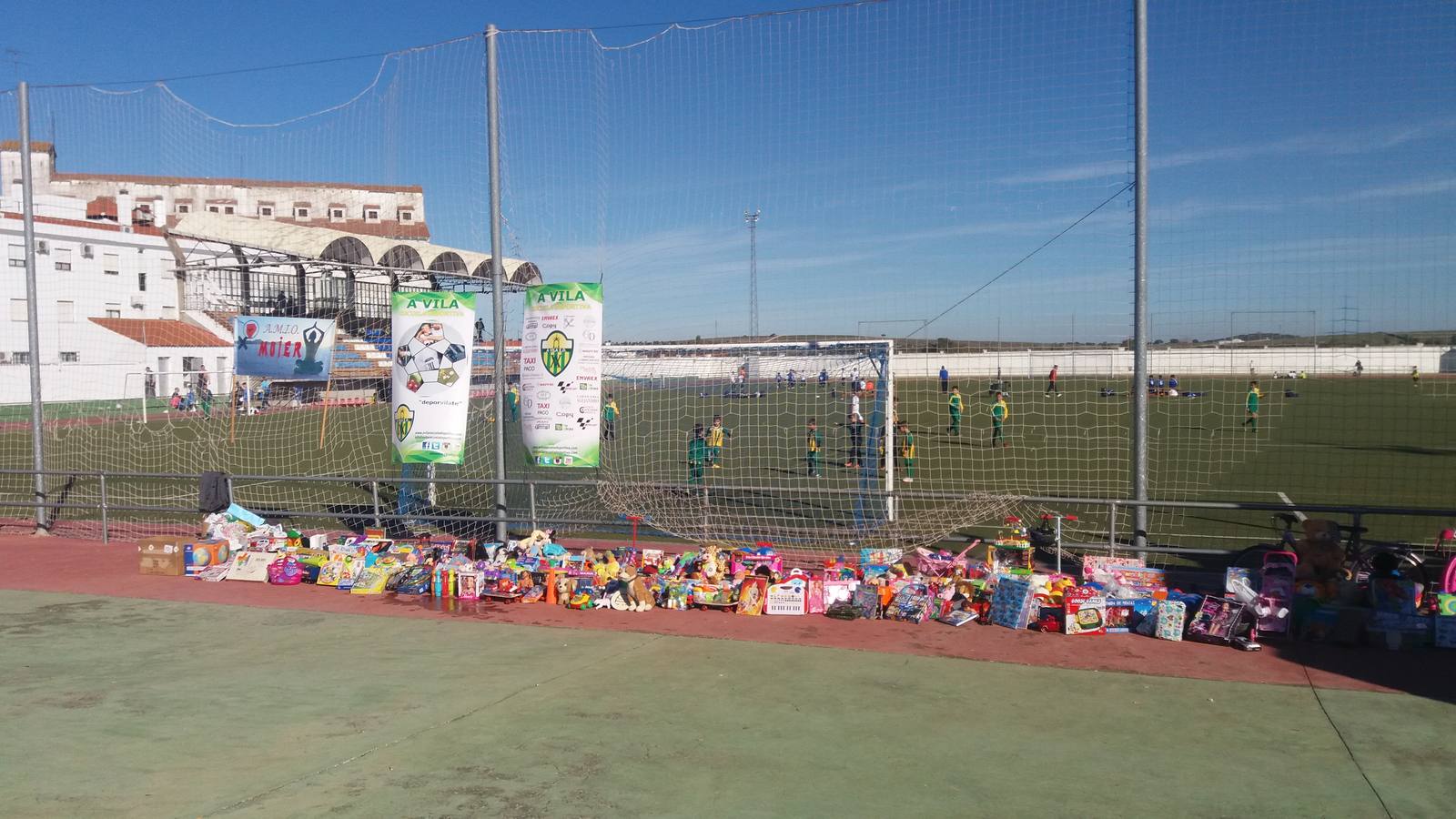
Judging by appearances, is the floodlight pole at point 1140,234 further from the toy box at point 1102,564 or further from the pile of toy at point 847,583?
the pile of toy at point 847,583

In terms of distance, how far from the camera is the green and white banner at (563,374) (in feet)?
32.6

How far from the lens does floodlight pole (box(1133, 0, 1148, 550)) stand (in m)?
8.47

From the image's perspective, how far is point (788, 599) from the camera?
28.2 ft

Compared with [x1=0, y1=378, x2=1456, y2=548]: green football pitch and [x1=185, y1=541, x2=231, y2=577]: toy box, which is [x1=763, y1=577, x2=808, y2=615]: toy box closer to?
[x1=0, y1=378, x2=1456, y2=548]: green football pitch

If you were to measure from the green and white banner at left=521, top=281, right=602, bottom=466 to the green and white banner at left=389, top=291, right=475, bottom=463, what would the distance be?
0.82m

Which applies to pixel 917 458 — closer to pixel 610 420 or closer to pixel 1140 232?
pixel 610 420

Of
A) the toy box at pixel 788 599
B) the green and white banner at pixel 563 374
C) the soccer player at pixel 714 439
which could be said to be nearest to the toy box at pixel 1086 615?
the toy box at pixel 788 599

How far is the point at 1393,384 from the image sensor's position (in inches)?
511

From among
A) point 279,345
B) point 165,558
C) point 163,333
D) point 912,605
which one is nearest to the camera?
point 912,605

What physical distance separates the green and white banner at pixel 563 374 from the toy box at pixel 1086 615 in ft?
15.6

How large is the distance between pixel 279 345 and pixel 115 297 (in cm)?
1393

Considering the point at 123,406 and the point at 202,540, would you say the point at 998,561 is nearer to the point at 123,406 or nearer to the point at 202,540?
the point at 202,540

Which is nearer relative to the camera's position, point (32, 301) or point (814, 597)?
point (814, 597)

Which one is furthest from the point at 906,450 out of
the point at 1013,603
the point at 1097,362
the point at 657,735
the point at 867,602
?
the point at 657,735
